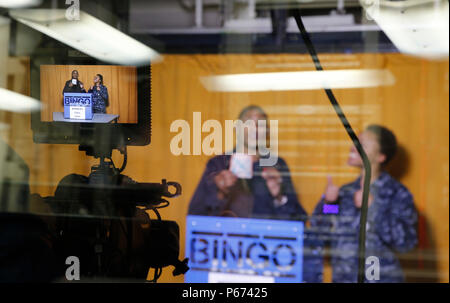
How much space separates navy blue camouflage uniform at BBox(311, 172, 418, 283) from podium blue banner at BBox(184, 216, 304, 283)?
0.61ft

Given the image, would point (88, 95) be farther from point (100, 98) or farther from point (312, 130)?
point (312, 130)

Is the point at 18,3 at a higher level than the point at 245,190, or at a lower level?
higher

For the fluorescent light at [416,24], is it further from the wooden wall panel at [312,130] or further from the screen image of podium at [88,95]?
the screen image of podium at [88,95]

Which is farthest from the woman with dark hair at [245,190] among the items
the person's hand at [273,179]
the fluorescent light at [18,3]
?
the fluorescent light at [18,3]

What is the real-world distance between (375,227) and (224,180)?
65 centimetres

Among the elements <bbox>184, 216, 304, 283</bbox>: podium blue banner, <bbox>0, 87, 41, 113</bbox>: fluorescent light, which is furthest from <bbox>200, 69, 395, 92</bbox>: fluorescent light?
<bbox>0, 87, 41, 113</bbox>: fluorescent light

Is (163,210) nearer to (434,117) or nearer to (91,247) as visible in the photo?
(91,247)

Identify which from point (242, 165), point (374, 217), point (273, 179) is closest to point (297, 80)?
point (273, 179)

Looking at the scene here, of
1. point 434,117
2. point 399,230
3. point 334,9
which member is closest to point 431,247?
point 399,230

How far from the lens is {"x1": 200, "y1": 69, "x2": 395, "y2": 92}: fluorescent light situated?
1.01m

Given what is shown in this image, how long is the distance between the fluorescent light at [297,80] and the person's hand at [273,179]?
0.24 m

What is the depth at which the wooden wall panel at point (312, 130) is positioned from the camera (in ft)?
2.47

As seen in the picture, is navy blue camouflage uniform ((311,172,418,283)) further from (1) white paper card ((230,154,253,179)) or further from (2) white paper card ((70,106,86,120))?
(2) white paper card ((70,106,86,120))

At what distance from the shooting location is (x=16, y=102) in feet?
2.56
